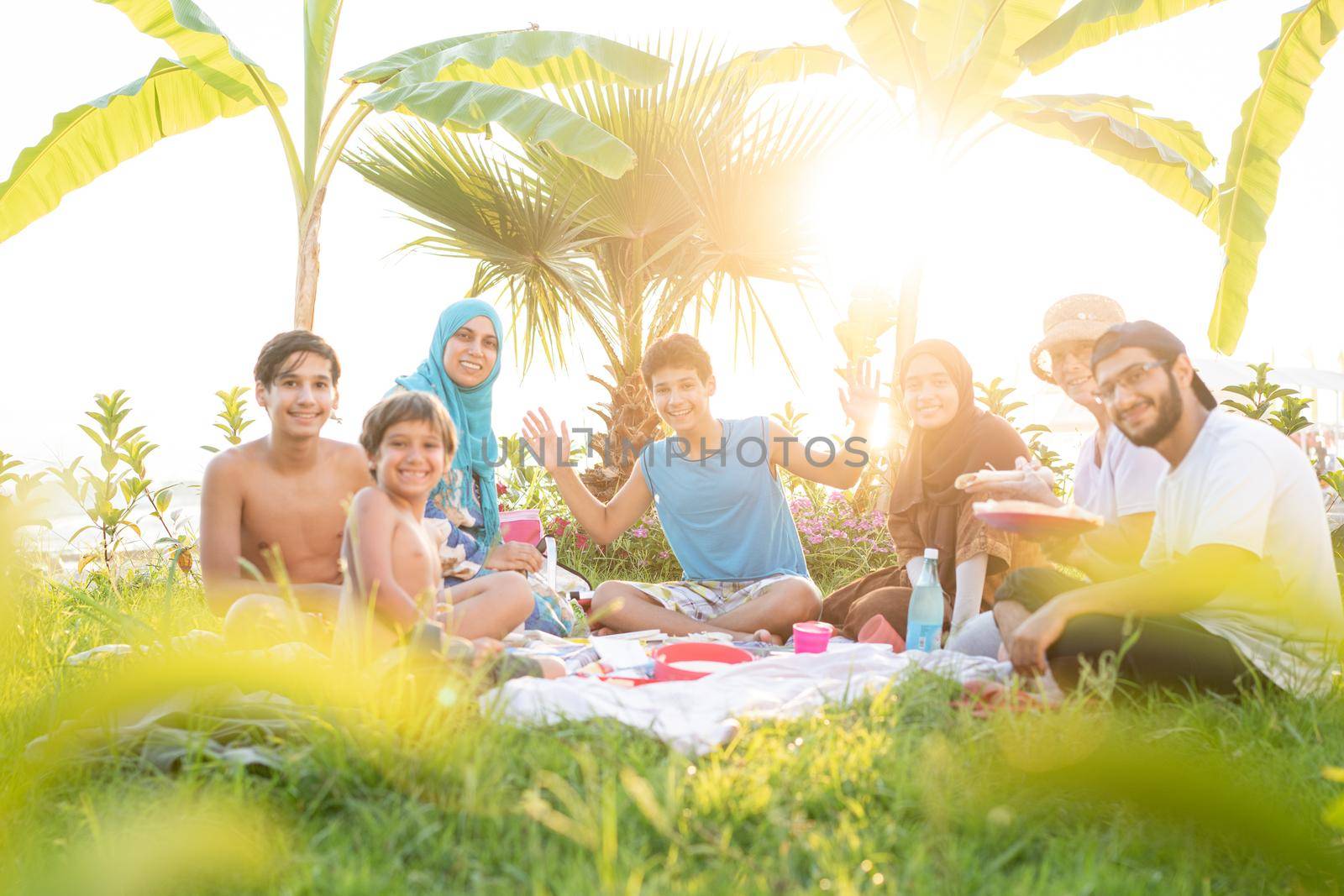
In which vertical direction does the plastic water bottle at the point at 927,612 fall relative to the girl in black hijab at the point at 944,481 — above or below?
below

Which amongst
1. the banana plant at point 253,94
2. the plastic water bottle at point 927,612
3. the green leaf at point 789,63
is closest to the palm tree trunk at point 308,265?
the banana plant at point 253,94

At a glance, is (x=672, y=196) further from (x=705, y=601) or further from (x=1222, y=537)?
(x=1222, y=537)

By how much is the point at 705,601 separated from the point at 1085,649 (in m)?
2.01

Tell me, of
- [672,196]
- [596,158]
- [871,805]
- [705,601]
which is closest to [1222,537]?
[871,805]

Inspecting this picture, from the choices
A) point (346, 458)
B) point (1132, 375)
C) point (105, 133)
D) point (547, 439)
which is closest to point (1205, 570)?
point (1132, 375)

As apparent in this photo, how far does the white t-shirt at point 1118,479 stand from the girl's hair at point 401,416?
7.32ft

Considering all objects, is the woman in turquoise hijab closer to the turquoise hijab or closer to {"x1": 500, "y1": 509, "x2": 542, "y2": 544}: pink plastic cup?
the turquoise hijab

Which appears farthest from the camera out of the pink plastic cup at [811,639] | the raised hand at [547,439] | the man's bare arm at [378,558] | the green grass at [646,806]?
the raised hand at [547,439]

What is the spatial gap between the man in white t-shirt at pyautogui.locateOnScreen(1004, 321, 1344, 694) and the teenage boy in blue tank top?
1545 mm

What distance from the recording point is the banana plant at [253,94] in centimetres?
584

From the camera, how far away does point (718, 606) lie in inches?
167

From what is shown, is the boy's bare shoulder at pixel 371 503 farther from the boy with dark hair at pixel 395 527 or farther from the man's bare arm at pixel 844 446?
the man's bare arm at pixel 844 446

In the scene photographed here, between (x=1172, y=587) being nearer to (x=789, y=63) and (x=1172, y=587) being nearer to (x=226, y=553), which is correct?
(x=226, y=553)

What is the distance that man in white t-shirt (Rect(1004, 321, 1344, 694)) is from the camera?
8.00 ft
